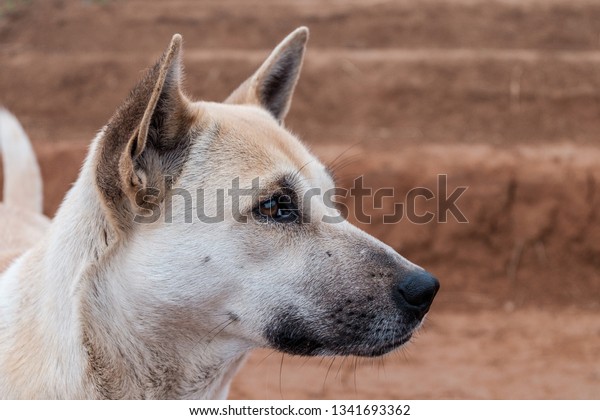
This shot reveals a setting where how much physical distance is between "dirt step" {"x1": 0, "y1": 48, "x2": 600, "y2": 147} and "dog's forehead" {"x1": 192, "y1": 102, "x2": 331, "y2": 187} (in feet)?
18.6

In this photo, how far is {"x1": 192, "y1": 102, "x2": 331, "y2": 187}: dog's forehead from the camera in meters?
3.18

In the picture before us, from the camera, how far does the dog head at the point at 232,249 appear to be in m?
2.97

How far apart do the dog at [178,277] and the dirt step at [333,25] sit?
27.7ft

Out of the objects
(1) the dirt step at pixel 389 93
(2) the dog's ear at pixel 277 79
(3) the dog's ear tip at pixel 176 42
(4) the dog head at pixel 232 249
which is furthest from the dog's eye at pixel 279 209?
(1) the dirt step at pixel 389 93

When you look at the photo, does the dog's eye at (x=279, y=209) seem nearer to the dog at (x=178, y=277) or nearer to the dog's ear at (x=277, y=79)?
the dog at (x=178, y=277)

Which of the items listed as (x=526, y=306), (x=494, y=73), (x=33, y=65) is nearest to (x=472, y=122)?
(x=494, y=73)

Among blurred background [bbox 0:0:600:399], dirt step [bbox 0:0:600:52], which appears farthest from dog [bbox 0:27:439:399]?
dirt step [bbox 0:0:600:52]

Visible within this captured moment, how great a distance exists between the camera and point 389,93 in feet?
32.5

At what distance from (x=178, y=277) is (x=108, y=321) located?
1.03 ft

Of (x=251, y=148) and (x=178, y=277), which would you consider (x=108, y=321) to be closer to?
(x=178, y=277)

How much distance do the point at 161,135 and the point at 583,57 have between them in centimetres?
859

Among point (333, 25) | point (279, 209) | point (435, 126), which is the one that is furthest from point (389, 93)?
point (279, 209)

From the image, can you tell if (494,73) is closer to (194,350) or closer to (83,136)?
(83,136)

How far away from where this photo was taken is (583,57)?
34.1ft
